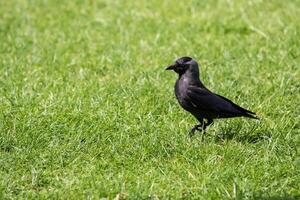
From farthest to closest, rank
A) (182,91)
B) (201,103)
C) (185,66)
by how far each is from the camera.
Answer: (185,66) < (182,91) < (201,103)

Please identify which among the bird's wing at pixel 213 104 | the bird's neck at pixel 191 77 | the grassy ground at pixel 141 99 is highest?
the bird's neck at pixel 191 77

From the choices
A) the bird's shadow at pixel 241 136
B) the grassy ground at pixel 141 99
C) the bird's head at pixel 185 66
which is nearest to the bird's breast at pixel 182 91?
the bird's head at pixel 185 66

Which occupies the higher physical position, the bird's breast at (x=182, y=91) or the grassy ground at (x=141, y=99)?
the bird's breast at (x=182, y=91)

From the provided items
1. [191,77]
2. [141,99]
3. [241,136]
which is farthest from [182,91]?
[141,99]

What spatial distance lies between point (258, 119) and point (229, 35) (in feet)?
10.6

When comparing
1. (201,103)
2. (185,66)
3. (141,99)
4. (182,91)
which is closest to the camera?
(201,103)

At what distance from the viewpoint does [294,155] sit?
574cm

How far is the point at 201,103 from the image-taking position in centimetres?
607

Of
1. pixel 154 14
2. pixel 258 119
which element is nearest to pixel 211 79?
pixel 258 119

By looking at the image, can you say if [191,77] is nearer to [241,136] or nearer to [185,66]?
[185,66]

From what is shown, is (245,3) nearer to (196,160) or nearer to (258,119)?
(258,119)

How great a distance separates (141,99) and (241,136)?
1304 mm

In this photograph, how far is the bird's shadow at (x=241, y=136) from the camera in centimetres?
609

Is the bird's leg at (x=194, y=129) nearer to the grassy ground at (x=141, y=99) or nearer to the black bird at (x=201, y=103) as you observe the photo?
the black bird at (x=201, y=103)
